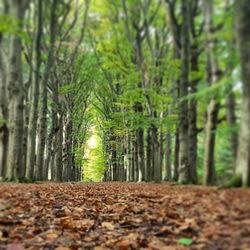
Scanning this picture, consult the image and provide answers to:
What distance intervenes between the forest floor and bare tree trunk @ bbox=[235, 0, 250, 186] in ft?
0.57

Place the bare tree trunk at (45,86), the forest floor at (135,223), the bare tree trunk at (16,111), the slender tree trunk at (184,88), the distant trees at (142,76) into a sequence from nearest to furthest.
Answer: the forest floor at (135,223), the distant trees at (142,76), the slender tree trunk at (184,88), the bare tree trunk at (16,111), the bare tree trunk at (45,86)

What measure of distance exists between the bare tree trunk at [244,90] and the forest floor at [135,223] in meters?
0.17

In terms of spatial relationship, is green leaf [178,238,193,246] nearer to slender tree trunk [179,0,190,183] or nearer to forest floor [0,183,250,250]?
forest floor [0,183,250,250]

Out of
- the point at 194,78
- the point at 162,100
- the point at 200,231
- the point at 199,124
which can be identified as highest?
the point at 162,100

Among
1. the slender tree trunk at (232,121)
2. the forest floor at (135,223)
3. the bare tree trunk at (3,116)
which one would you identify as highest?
the bare tree trunk at (3,116)

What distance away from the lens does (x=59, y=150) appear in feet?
62.0

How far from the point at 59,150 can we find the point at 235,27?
55.5ft

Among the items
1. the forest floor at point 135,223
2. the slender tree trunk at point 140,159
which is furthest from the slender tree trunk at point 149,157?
the forest floor at point 135,223

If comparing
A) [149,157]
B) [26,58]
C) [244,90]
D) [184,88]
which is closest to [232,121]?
[244,90]

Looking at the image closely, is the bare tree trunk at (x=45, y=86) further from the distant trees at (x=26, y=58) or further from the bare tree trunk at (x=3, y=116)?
the bare tree trunk at (x=3, y=116)

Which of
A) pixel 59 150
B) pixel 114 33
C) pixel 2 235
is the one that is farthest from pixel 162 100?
pixel 59 150

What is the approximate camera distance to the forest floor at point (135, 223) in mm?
2521

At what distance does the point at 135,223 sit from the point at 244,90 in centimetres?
258

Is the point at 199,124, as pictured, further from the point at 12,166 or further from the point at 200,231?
the point at 12,166
